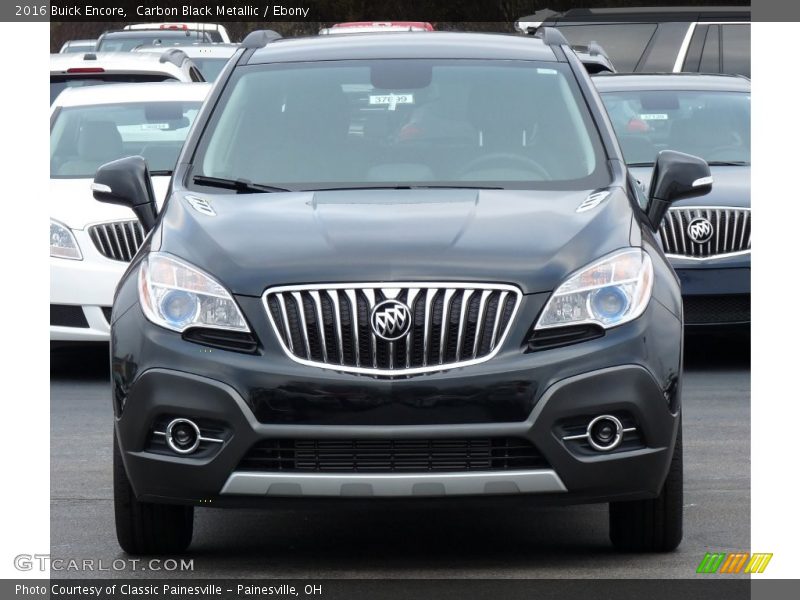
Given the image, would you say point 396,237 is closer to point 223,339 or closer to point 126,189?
point 223,339

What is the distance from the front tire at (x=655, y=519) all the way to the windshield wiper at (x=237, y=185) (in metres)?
1.69

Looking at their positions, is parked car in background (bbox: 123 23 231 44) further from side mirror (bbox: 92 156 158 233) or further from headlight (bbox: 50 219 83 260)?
side mirror (bbox: 92 156 158 233)

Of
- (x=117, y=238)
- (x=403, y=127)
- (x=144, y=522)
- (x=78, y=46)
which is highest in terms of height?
(x=403, y=127)

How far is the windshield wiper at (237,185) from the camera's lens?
6.56 meters

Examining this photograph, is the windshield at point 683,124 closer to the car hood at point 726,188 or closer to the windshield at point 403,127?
the car hood at point 726,188

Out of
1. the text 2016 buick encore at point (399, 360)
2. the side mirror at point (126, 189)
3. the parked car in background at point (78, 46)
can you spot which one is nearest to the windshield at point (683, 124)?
the side mirror at point (126, 189)

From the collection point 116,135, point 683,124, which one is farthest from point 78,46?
point 683,124

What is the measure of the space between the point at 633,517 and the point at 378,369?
3.69 ft

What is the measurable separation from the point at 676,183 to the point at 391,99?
3.90 ft

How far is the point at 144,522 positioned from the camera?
604cm

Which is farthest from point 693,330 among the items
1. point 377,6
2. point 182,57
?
point 377,6

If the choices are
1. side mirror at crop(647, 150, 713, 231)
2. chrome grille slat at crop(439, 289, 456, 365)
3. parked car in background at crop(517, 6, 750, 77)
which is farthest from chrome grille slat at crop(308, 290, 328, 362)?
parked car in background at crop(517, 6, 750, 77)

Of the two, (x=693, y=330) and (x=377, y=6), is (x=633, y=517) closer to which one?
(x=693, y=330)

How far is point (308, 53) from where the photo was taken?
292 inches
